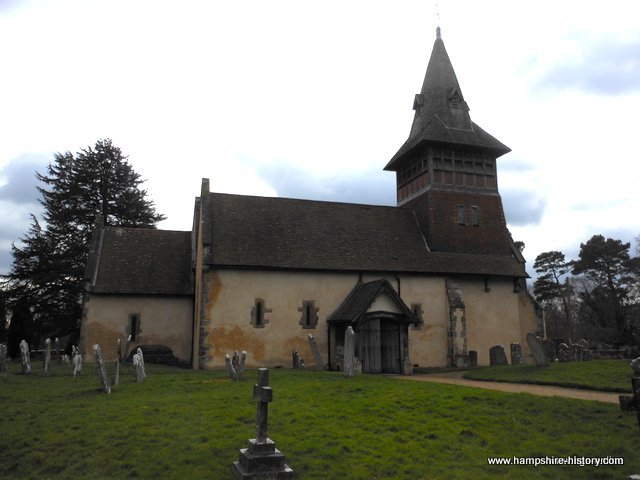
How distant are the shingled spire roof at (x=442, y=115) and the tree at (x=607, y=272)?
30062 mm

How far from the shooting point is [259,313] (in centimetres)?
2433

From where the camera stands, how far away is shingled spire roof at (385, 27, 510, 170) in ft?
99.5

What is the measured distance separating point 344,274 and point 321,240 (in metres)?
2.56

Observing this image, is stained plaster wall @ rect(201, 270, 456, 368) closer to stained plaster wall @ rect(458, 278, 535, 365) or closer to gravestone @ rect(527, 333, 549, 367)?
stained plaster wall @ rect(458, 278, 535, 365)

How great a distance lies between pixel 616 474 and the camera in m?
8.04

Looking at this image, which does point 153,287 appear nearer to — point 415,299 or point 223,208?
point 223,208

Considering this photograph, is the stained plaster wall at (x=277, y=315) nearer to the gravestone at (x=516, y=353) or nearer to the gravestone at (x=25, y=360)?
the gravestone at (x=516, y=353)

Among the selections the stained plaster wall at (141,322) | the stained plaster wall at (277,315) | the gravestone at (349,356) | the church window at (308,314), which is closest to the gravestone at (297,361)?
the stained plaster wall at (277,315)

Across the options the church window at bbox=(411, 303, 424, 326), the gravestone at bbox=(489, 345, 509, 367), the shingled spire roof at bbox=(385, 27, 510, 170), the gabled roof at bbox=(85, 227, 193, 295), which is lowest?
the gravestone at bbox=(489, 345, 509, 367)

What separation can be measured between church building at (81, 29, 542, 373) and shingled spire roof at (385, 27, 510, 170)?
12cm

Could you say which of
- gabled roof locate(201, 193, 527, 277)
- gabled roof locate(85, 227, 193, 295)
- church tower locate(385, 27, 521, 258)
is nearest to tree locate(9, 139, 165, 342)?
gabled roof locate(85, 227, 193, 295)

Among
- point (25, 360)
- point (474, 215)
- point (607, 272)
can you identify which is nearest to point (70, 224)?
point (25, 360)

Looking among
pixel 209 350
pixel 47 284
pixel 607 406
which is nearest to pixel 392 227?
pixel 209 350

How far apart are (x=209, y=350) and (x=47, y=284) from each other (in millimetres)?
25081
